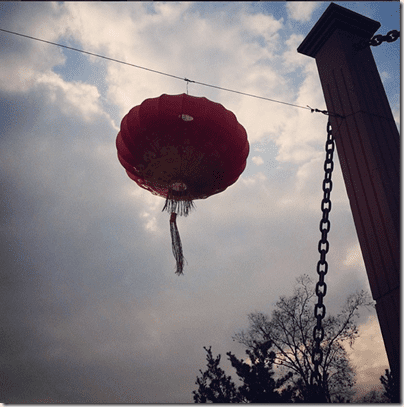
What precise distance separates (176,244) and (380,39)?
2921 mm

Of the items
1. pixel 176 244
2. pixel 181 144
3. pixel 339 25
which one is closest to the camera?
pixel 339 25

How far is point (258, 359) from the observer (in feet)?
35.3

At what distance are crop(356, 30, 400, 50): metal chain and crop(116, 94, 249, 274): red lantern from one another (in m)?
1.76

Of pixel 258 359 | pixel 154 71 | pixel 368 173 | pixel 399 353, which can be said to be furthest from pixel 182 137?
pixel 258 359

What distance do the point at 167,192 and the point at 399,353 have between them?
127 inches

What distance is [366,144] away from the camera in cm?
196

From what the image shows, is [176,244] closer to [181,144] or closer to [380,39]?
[181,144]

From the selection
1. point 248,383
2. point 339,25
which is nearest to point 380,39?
point 339,25

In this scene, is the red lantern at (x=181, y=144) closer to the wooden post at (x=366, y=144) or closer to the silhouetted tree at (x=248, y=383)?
the wooden post at (x=366, y=144)

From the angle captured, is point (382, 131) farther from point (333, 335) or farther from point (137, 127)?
point (333, 335)

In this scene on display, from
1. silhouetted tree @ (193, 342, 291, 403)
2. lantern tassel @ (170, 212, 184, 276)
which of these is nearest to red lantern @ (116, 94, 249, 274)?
lantern tassel @ (170, 212, 184, 276)

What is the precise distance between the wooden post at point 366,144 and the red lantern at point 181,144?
1410 mm

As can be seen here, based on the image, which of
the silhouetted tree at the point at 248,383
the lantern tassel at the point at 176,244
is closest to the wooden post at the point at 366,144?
the lantern tassel at the point at 176,244

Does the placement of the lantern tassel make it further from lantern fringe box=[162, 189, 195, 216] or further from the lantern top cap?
the lantern top cap
